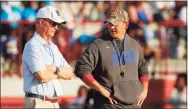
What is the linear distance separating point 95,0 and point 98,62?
676 cm

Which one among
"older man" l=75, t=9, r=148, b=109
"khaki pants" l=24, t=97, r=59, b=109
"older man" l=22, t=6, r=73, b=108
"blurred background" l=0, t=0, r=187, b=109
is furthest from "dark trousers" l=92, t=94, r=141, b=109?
"blurred background" l=0, t=0, r=187, b=109

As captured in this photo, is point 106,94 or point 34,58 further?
point 106,94

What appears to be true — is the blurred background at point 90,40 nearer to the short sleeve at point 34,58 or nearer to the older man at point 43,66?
the older man at point 43,66

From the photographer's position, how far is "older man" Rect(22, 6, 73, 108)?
5969 millimetres

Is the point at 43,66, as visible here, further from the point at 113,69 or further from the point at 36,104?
the point at 113,69

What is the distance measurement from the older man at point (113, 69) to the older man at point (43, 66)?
0.44 metres

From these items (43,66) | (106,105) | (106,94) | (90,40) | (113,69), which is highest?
→ (43,66)

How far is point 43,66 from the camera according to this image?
6.00 meters

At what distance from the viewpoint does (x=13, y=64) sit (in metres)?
12.1

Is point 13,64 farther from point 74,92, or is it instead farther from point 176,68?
point 176,68

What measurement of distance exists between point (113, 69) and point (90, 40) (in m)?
5.68

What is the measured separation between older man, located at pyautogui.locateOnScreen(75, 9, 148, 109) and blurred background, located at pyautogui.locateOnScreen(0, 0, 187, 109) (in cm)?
476

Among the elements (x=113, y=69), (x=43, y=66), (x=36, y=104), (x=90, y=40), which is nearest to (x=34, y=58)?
(x=43, y=66)

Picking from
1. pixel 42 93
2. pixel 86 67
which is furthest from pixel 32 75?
pixel 86 67
